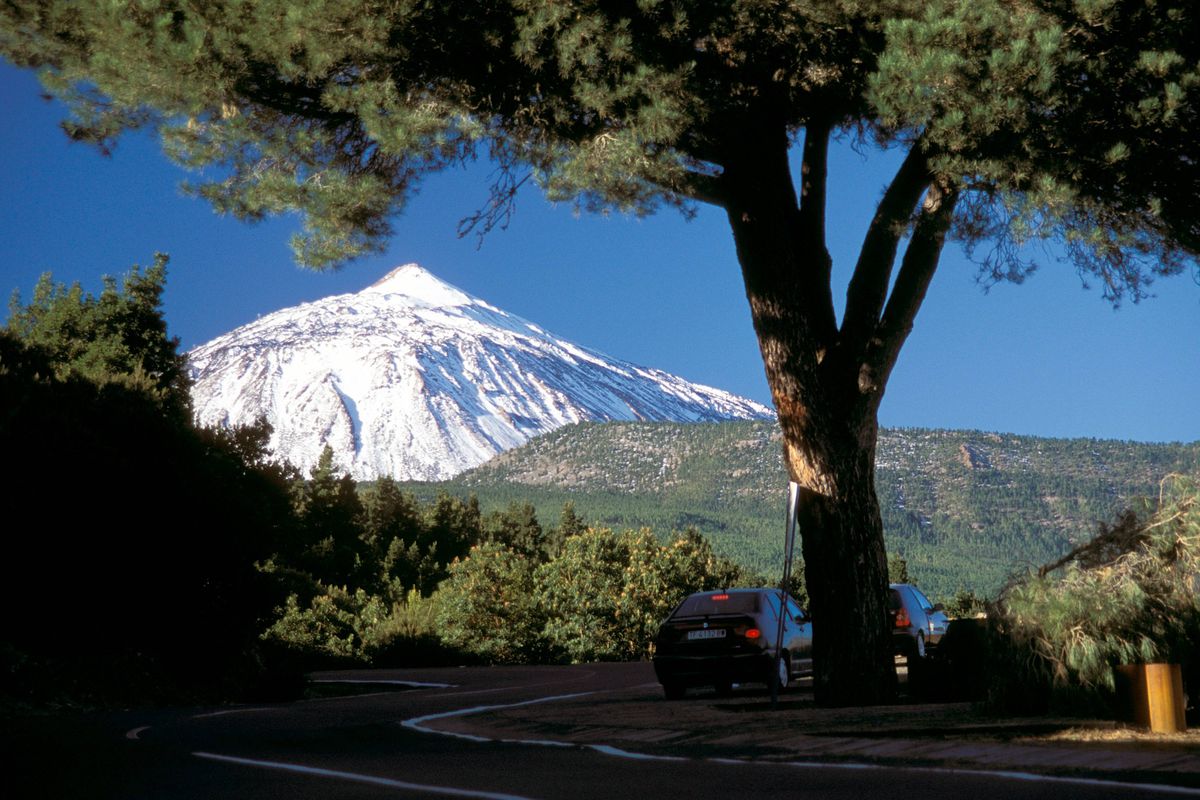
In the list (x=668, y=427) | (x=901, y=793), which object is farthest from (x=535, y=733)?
(x=668, y=427)

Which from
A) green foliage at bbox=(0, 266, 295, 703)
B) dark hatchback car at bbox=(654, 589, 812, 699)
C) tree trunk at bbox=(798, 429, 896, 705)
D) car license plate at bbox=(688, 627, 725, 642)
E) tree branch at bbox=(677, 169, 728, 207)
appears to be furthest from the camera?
green foliage at bbox=(0, 266, 295, 703)

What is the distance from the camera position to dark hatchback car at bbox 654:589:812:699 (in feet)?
57.1

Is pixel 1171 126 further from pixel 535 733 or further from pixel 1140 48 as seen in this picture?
pixel 535 733

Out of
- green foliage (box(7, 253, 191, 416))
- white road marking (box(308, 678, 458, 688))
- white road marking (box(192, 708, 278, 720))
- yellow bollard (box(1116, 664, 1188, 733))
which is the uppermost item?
green foliage (box(7, 253, 191, 416))

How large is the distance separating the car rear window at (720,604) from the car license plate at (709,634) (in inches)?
13.5

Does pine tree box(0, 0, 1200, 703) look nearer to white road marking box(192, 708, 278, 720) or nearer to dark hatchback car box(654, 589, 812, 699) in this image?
dark hatchback car box(654, 589, 812, 699)

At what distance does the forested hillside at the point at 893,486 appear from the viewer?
134m

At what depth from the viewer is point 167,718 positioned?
15.4 m

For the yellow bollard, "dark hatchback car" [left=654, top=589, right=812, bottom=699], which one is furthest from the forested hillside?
the yellow bollard

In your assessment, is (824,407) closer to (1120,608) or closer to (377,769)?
(1120,608)

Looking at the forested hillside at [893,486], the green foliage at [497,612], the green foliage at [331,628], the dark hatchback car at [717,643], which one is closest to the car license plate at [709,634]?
the dark hatchback car at [717,643]

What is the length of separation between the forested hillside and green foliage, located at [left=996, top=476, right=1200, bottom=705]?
103m

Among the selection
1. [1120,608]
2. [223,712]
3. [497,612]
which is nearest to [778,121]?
[1120,608]

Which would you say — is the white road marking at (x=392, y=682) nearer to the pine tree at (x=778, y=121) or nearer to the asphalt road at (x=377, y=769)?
the asphalt road at (x=377, y=769)
